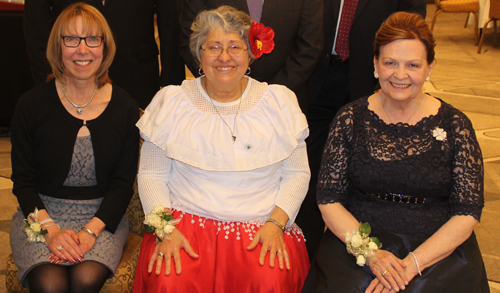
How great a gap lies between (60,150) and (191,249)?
0.76 m

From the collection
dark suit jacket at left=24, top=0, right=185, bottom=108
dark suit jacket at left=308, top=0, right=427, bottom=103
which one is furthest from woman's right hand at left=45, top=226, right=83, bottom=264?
dark suit jacket at left=308, top=0, right=427, bottom=103

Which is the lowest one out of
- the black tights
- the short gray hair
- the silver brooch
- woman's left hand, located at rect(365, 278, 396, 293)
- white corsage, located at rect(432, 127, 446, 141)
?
the black tights

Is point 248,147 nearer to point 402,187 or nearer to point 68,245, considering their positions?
point 402,187

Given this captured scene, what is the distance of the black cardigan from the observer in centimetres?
224

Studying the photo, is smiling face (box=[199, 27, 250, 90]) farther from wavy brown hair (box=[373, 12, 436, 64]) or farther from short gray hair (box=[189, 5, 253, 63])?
wavy brown hair (box=[373, 12, 436, 64])

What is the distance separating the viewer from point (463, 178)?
205 centimetres

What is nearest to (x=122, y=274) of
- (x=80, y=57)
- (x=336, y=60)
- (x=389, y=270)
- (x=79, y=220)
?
(x=79, y=220)

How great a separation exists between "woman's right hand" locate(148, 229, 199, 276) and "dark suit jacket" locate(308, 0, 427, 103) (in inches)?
57.3

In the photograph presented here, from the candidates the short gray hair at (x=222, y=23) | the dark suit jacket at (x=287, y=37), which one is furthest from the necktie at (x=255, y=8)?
the short gray hair at (x=222, y=23)

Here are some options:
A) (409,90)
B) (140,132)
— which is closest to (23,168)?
(140,132)

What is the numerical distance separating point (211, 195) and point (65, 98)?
0.83 metres

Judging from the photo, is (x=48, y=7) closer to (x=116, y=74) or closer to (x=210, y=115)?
(x=116, y=74)

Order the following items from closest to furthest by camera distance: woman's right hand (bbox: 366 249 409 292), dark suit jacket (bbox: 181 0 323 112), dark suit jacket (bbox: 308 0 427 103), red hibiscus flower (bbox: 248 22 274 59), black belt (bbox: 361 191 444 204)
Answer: woman's right hand (bbox: 366 249 409 292) → black belt (bbox: 361 191 444 204) → red hibiscus flower (bbox: 248 22 274 59) → dark suit jacket (bbox: 181 0 323 112) → dark suit jacket (bbox: 308 0 427 103)

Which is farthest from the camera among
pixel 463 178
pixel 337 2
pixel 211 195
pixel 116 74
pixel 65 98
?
pixel 116 74
